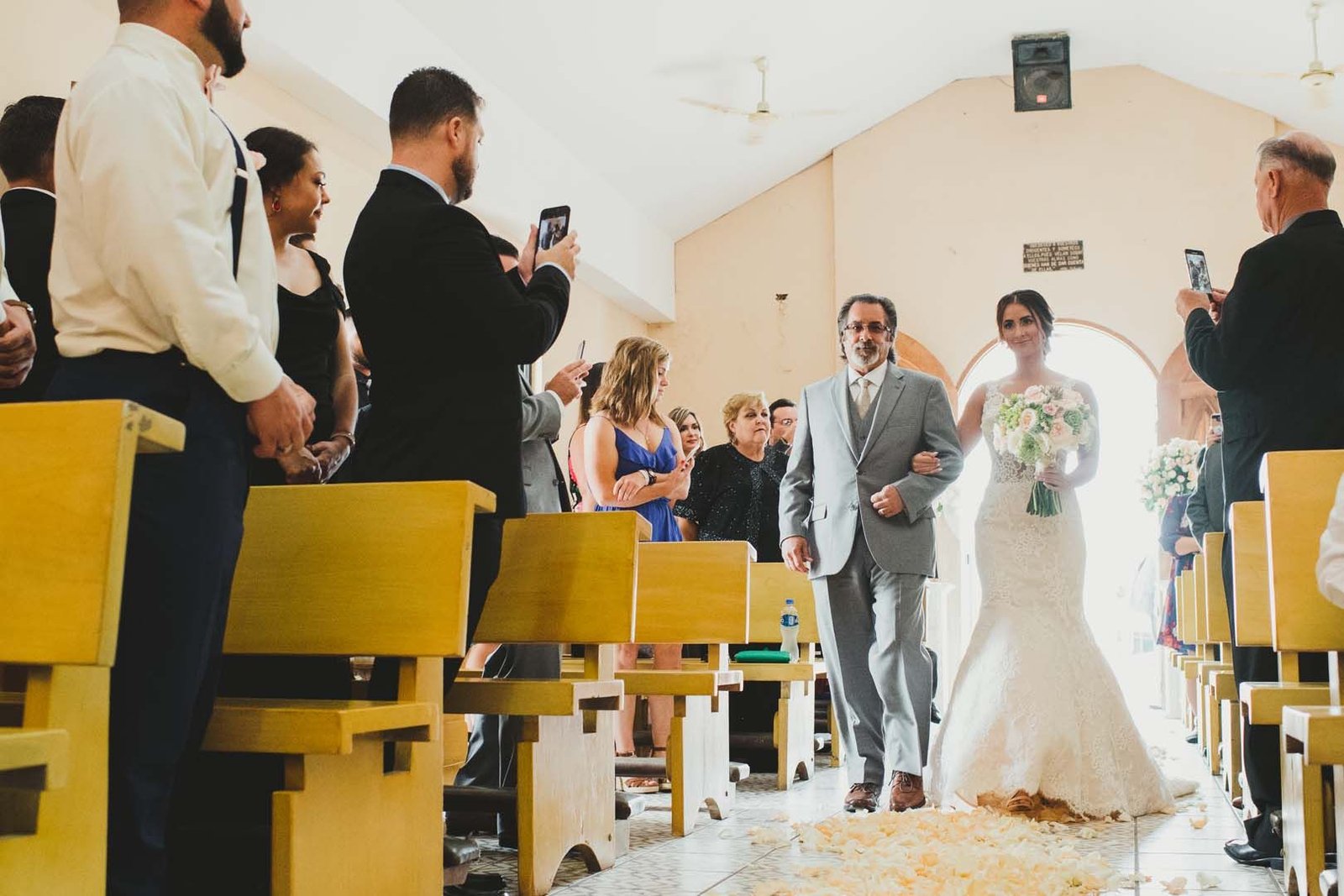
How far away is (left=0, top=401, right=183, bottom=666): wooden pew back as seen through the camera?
1465 mm

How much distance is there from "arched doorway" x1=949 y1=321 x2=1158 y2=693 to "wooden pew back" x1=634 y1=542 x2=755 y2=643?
558 cm

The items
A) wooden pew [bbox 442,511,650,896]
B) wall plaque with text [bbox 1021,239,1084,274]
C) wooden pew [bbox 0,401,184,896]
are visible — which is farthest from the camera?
wall plaque with text [bbox 1021,239,1084,274]

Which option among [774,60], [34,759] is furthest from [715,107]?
[34,759]

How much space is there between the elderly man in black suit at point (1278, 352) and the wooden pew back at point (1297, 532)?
45 cm

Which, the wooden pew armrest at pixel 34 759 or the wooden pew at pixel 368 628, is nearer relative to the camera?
the wooden pew armrest at pixel 34 759

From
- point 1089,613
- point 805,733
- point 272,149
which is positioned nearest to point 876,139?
point 1089,613

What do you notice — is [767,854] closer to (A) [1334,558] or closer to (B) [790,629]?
(A) [1334,558]

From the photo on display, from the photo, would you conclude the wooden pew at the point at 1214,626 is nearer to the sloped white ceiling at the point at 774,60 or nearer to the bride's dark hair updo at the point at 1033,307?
the bride's dark hair updo at the point at 1033,307

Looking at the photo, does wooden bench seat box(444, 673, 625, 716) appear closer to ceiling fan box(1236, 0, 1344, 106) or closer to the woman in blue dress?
the woman in blue dress

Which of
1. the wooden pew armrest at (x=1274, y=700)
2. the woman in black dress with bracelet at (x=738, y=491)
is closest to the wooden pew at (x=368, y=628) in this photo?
the wooden pew armrest at (x=1274, y=700)

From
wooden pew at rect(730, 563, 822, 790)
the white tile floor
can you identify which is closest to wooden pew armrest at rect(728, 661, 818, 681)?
wooden pew at rect(730, 563, 822, 790)

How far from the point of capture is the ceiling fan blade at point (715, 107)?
916cm

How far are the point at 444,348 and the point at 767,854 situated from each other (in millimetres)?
1607

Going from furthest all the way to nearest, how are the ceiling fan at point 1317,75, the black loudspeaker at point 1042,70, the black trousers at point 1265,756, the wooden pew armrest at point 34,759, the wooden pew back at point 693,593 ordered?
the black loudspeaker at point 1042,70, the ceiling fan at point 1317,75, the wooden pew back at point 693,593, the black trousers at point 1265,756, the wooden pew armrest at point 34,759
